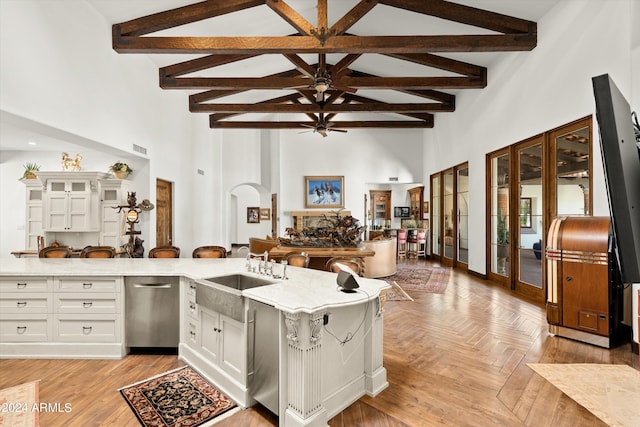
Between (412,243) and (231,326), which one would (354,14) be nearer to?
(231,326)

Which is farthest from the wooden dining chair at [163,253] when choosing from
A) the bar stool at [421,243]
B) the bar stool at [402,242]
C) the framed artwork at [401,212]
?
the framed artwork at [401,212]

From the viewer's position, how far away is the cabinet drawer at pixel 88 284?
3096mm

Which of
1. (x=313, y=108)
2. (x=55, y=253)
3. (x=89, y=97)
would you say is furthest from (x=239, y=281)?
(x=313, y=108)

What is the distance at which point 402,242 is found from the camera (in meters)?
9.98

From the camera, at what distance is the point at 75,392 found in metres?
2.55

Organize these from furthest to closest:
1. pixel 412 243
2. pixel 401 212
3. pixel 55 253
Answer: pixel 401 212 < pixel 412 243 < pixel 55 253

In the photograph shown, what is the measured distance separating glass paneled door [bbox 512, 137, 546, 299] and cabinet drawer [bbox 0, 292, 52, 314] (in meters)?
6.61

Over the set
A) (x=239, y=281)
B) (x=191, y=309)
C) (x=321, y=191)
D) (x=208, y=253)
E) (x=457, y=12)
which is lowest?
(x=191, y=309)

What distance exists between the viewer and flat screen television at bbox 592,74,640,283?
877 millimetres

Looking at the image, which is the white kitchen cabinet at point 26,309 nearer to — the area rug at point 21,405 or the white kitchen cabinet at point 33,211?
the area rug at point 21,405

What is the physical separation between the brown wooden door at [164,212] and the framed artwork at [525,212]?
722 centimetres

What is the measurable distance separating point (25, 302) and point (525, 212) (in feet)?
23.2

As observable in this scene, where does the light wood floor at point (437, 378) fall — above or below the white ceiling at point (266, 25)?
below

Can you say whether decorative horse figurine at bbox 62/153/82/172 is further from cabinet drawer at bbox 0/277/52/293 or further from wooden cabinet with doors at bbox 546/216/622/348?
wooden cabinet with doors at bbox 546/216/622/348
